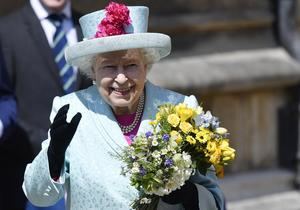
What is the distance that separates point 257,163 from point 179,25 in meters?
1.19

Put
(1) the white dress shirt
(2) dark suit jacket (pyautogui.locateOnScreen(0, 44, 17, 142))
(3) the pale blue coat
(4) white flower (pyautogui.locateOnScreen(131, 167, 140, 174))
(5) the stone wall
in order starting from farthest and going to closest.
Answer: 1. (5) the stone wall
2. (1) the white dress shirt
3. (2) dark suit jacket (pyautogui.locateOnScreen(0, 44, 17, 142))
4. (3) the pale blue coat
5. (4) white flower (pyautogui.locateOnScreen(131, 167, 140, 174))

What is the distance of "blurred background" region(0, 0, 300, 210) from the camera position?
5.62 metres

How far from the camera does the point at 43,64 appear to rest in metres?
3.91

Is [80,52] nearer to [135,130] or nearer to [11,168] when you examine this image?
[135,130]

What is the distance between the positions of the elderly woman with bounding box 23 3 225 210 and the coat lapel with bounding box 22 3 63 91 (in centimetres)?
111

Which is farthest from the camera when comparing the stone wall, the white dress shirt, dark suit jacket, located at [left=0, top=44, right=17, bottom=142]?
the stone wall

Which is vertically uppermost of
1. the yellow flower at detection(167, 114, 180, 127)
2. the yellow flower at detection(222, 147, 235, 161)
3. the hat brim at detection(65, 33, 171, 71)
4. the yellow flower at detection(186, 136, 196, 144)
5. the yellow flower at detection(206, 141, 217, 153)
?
the hat brim at detection(65, 33, 171, 71)

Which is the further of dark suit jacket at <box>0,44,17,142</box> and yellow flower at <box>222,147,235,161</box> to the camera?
dark suit jacket at <box>0,44,17,142</box>

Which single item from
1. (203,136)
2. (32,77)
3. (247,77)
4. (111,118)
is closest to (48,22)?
(32,77)

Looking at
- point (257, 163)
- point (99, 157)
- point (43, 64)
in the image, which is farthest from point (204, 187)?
point (257, 163)

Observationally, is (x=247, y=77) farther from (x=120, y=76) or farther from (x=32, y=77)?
(x=120, y=76)

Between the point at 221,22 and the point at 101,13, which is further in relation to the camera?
the point at 221,22

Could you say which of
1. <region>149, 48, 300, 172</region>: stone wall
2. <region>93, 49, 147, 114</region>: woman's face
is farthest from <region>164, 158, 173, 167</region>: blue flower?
<region>149, 48, 300, 172</region>: stone wall

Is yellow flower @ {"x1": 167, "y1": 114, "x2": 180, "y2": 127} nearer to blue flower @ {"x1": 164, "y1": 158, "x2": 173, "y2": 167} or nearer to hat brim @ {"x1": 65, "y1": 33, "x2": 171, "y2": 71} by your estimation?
blue flower @ {"x1": 164, "y1": 158, "x2": 173, "y2": 167}
